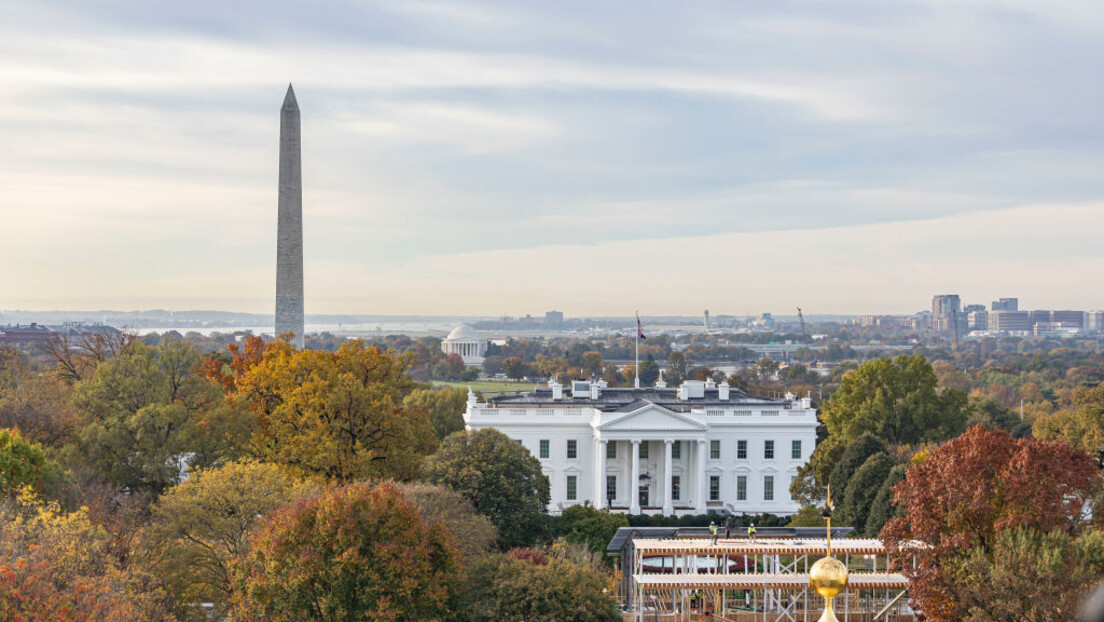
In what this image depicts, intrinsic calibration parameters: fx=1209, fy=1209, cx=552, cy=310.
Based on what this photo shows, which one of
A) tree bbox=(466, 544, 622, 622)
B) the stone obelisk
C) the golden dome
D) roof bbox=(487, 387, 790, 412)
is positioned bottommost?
tree bbox=(466, 544, 622, 622)

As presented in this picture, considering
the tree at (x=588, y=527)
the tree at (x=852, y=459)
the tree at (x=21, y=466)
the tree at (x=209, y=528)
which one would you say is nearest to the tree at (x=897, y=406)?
the tree at (x=852, y=459)

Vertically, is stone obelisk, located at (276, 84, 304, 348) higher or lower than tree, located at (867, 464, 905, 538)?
higher

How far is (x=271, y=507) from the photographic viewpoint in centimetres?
3997

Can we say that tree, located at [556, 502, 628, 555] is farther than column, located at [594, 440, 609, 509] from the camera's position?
No

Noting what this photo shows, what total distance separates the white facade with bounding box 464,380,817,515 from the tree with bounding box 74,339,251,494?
2213 cm

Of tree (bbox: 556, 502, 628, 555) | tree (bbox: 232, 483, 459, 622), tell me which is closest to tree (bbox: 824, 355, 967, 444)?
tree (bbox: 556, 502, 628, 555)

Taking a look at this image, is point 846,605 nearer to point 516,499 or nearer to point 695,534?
point 695,534

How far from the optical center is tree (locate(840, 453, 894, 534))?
57.3 meters

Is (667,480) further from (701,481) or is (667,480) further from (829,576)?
(829,576)

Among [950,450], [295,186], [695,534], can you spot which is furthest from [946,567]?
[295,186]

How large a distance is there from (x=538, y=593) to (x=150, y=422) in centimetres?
2465

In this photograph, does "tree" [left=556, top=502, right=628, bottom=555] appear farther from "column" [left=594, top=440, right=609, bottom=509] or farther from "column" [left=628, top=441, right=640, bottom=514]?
"column" [left=594, top=440, right=609, bottom=509]

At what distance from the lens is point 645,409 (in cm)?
7300

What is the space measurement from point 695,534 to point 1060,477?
16750 millimetres
